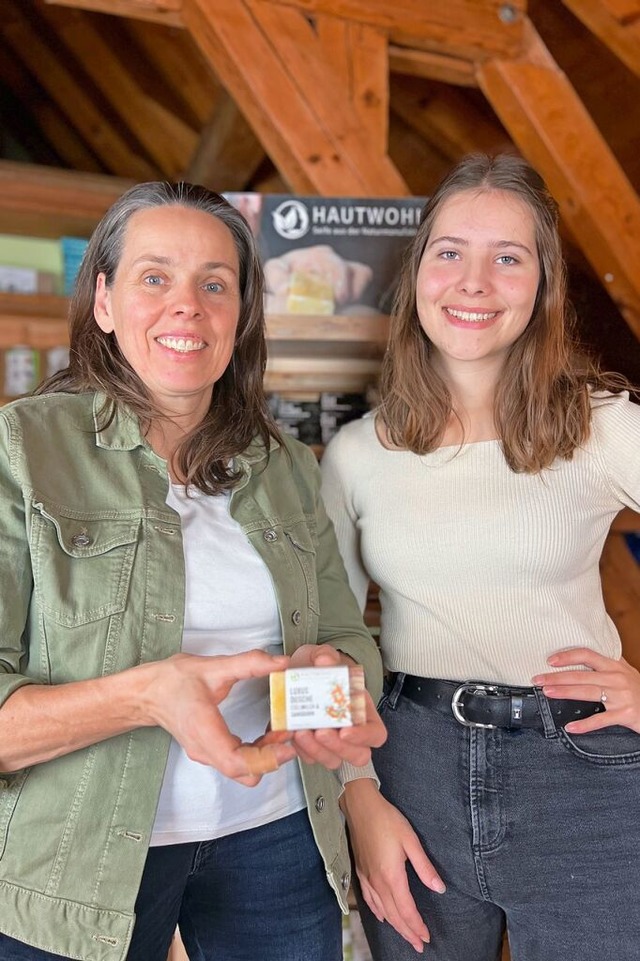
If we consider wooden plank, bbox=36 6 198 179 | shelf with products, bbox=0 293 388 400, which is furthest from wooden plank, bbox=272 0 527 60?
wooden plank, bbox=36 6 198 179

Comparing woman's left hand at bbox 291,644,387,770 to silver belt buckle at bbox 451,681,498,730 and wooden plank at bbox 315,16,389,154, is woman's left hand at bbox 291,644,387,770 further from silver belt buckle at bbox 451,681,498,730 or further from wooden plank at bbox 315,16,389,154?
wooden plank at bbox 315,16,389,154

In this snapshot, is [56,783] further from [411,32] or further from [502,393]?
[411,32]

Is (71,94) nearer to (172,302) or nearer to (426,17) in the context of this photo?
(426,17)

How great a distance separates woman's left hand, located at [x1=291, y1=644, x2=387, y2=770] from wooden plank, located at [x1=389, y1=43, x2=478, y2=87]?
1859 millimetres

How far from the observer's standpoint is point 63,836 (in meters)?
1.00

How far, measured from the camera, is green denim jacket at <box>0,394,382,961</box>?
995 millimetres

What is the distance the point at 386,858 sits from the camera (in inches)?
52.3

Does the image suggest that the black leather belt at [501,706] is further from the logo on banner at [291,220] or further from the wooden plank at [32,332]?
the wooden plank at [32,332]

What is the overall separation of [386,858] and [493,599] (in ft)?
1.35

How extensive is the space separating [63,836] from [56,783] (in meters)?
0.06

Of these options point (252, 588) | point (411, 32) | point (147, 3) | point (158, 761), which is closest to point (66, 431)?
point (252, 588)

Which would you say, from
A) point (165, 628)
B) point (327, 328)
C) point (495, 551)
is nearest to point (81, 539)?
point (165, 628)

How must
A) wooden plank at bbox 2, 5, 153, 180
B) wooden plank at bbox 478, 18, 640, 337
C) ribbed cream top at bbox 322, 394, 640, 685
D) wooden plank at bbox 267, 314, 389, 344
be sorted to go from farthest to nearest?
wooden plank at bbox 2, 5, 153, 180
wooden plank at bbox 478, 18, 640, 337
wooden plank at bbox 267, 314, 389, 344
ribbed cream top at bbox 322, 394, 640, 685

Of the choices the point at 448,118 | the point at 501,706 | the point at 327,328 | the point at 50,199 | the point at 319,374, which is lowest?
the point at 501,706
